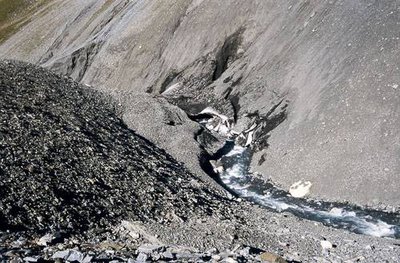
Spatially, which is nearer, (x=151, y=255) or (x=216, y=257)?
(x=151, y=255)

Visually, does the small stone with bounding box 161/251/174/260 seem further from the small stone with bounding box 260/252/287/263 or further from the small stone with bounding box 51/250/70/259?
the small stone with bounding box 260/252/287/263

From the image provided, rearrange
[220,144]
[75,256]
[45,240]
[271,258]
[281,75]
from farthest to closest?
[281,75], [220,144], [271,258], [45,240], [75,256]

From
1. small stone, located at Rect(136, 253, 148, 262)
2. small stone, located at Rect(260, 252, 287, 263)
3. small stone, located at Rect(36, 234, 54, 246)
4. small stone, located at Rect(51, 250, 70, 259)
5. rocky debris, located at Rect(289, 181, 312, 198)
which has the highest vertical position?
rocky debris, located at Rect(289, 181, 312, 198)

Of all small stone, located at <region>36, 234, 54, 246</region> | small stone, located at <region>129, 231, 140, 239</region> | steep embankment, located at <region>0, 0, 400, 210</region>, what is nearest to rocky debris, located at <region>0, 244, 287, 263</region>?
small stone, located at <region>36, 234, 54, 246</region>

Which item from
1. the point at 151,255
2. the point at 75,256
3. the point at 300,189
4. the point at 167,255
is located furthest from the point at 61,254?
the point at 300,189

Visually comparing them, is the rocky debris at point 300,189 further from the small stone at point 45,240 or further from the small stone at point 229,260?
the small stone at point 45,240

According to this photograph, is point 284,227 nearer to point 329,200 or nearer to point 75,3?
point 329,200

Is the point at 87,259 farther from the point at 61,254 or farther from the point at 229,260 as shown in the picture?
the point at 229,260
